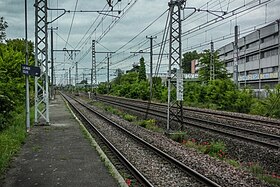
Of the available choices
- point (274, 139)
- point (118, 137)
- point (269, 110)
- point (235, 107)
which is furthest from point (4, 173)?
point (235, 107)

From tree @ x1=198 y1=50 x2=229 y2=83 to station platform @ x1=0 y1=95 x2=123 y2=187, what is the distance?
117ft

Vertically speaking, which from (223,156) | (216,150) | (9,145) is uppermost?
(9,145)

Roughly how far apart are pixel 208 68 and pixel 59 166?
41.8 meters

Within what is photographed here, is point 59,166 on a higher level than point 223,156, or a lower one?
higher

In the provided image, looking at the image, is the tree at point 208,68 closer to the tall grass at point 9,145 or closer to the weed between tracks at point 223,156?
the weed between tracks at point 223,156

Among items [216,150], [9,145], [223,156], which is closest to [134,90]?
[216,150]

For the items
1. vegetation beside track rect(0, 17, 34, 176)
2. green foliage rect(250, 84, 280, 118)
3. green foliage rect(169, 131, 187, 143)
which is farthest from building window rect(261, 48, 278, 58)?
green foliage rect(169, 131, 187, 143)

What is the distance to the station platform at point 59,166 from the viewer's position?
26.4 ft

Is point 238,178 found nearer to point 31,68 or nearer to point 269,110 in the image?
point 31,68

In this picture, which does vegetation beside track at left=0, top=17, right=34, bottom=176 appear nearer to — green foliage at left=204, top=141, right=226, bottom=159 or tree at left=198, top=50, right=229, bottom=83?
green foliage at left=204, top=141, right=226, bottom=159

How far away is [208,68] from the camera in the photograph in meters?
49.3

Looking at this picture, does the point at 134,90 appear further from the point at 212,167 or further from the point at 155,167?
the point at 212,167

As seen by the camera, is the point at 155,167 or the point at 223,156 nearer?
the point at 155,167

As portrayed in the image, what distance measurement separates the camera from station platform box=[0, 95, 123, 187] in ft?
26.4
